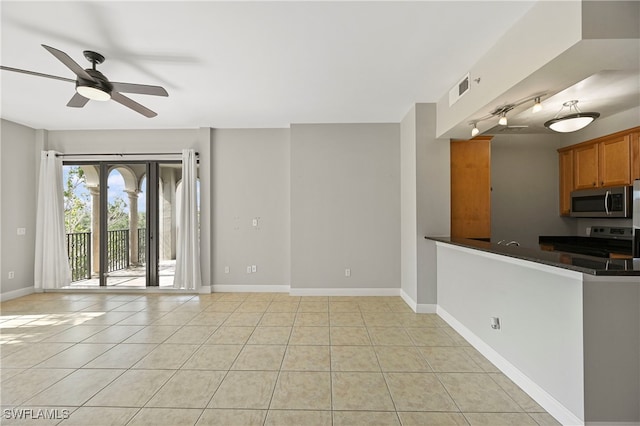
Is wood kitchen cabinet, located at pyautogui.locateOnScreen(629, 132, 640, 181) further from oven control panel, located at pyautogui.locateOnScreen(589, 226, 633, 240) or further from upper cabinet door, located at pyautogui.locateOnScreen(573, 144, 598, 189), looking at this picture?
oven control panel, located at pyautogui.locateOnScreen(589, 226, 633, 240)

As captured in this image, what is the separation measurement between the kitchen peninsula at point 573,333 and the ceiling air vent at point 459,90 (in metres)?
1.84

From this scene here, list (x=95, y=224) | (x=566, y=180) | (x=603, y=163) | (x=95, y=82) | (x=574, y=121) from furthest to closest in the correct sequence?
1. (x=95, y=224)
2. (x=566, y=180)
3. (x=603, y=163)
4. (x=574, y=121)
5. (x=95, y=82)

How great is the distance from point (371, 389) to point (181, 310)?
305 centimetres

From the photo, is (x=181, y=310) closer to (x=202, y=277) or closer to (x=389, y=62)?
(x=202, y=277)

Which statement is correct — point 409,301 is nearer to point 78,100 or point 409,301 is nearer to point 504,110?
point 504,110

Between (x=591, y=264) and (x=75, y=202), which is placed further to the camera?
(x=75, y=202)

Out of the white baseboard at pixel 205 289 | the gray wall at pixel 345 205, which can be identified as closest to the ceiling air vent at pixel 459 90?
the gray wall at pixel 345 205

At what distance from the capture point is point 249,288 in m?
5.04

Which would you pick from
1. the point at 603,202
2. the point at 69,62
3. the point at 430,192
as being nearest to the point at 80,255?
the point at 69,62

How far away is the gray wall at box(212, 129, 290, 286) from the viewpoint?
16.6ft

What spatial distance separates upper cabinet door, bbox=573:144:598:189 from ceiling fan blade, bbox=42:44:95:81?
6.05 meters

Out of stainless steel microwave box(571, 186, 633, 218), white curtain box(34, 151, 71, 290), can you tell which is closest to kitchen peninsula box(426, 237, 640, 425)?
stainless steel microwave box(571, 186, 633, 218)

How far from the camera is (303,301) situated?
14.8ft

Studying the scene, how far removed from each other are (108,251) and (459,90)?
6.12 metres
